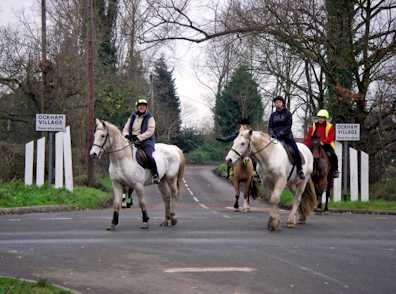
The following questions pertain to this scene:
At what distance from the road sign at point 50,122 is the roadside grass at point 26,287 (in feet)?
53.6

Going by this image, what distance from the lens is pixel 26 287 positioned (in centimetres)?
775

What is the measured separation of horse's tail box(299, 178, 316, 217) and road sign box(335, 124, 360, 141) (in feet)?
25.9

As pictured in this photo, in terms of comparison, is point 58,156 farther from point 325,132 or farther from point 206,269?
point 206,269

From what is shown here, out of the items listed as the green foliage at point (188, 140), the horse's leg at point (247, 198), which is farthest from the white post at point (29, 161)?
the green foliage at point (188, 140)

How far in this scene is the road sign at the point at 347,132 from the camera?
23.6 m

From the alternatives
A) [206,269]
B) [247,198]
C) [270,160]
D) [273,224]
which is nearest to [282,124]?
[270,160]

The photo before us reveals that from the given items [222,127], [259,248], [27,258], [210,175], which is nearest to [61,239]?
[27,258]

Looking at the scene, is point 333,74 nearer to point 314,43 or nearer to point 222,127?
point 314,43

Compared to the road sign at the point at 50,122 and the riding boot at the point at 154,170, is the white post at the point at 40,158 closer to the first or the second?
the road sign at the point at 50,122

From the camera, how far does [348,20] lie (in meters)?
26.8

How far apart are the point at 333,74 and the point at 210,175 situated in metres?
31.1

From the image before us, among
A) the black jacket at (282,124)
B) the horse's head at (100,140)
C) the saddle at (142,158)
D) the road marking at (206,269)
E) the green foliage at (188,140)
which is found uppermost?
the green foliage at (188,140)

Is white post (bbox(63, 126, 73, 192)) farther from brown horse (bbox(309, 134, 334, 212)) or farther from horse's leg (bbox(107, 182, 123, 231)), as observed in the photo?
horse's leg (bbox(107, 182, 123, 231))

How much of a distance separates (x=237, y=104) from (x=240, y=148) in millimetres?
49364
